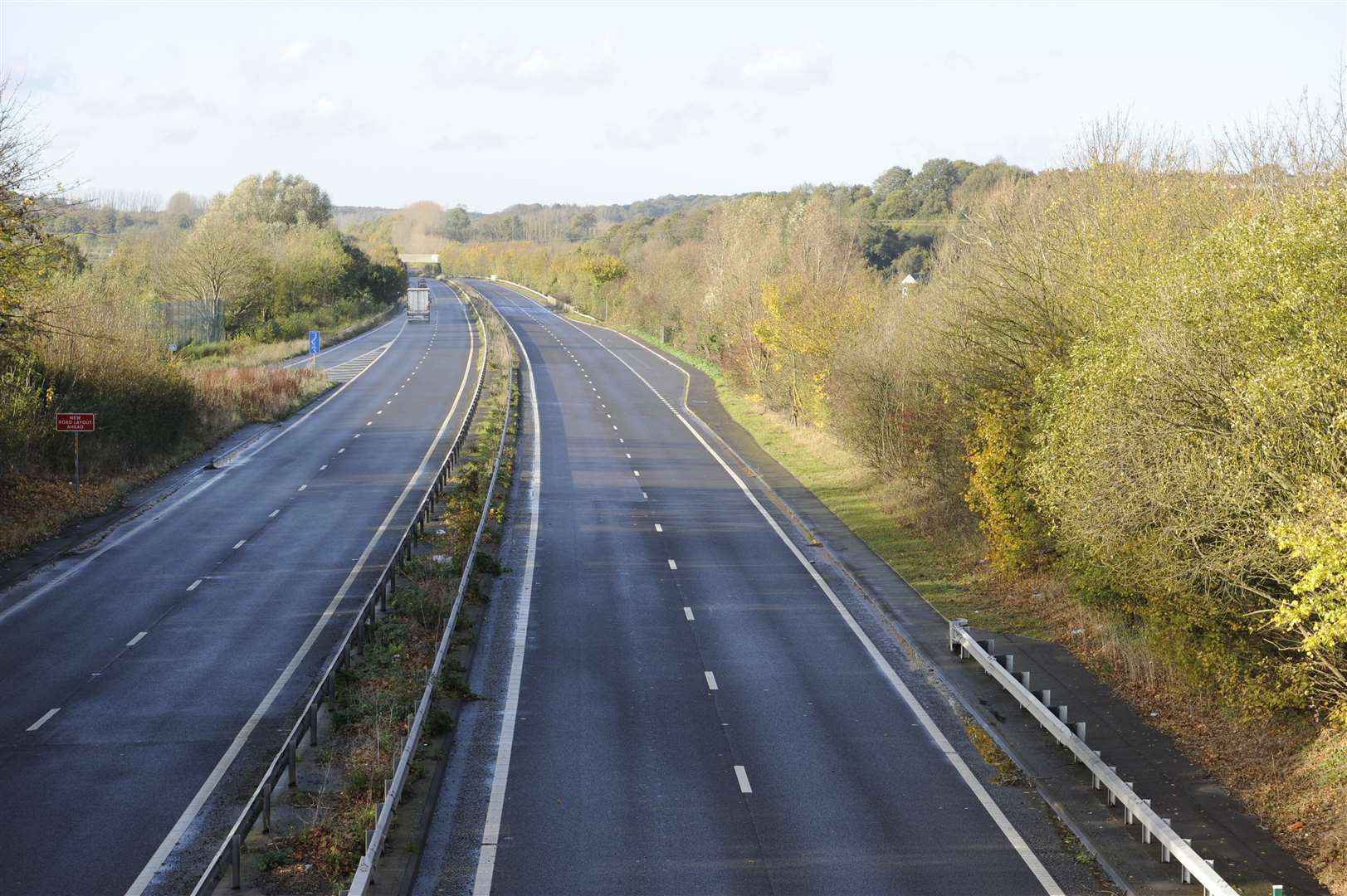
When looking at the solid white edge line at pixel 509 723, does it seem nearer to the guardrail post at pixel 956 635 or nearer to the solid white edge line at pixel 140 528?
the guardrail post at pixel 956 635

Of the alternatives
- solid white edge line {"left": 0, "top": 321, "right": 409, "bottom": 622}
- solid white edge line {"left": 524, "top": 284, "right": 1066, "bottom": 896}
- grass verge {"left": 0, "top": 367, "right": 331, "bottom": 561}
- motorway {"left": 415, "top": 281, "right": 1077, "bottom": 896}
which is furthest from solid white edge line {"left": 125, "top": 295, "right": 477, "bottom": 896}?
solid white edge line {"left": 524, "top": 284, "right": 1066, "bottom": 896}

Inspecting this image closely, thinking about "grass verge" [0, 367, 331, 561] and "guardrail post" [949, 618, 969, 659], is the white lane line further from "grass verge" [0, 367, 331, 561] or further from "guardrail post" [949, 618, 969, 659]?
"guardrail post" [949, 618, 969, 659]

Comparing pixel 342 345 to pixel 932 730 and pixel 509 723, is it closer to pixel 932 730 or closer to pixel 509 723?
pixel 509 723

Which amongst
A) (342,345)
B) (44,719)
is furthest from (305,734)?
(342,345)

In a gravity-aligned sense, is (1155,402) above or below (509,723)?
above

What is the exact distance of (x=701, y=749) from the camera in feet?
58.8

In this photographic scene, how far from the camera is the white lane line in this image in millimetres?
18391

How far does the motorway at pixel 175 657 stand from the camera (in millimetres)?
14641

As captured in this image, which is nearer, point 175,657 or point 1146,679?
point 1146,679

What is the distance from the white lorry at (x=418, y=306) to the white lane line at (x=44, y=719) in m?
105

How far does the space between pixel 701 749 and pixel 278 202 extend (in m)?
139

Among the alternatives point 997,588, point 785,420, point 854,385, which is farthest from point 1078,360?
point 785,420

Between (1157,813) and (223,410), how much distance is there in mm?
45997

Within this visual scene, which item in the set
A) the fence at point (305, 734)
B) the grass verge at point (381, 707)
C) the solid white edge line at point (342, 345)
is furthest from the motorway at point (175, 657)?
the solid white edge line at point (342, 345)
